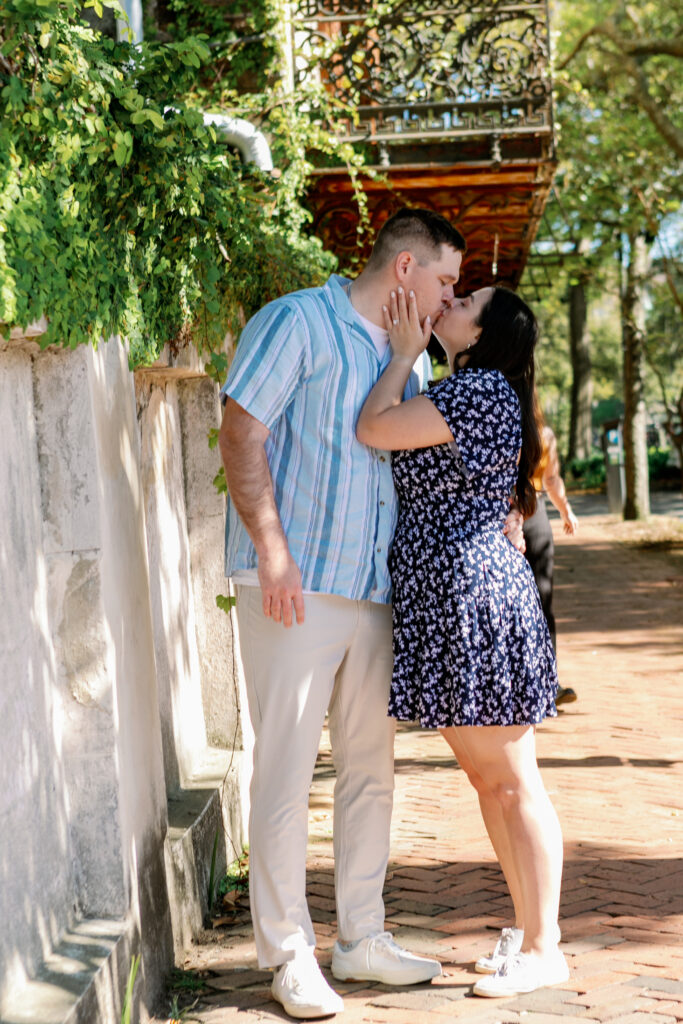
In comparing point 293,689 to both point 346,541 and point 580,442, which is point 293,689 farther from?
point 580,442

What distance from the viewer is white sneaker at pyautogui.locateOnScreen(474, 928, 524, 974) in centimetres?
367

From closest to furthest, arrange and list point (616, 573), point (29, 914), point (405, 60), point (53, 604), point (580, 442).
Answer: point (29, 914) → point (53, 604) → point (405, 60) → point (616, 573) → point (580, 442)

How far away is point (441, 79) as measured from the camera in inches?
355

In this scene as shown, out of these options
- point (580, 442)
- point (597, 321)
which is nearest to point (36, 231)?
point (580, 442)

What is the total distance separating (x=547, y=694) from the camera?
3529 mm

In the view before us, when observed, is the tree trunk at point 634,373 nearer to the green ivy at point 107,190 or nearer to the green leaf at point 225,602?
the green leaf at point 225,602

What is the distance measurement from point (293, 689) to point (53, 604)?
2.32 feet

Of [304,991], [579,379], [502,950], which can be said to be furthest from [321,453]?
[579,379]

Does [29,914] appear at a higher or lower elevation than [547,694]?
lower

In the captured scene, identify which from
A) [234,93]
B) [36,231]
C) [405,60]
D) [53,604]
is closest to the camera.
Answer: [36,231]

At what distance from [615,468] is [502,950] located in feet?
63.4

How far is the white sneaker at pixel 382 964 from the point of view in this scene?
3635mm

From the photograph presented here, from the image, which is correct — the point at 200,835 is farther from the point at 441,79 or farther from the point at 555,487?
the point at 441,79

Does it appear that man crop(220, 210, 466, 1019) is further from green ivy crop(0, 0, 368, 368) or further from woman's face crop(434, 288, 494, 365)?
green ivy crop(0, 0, 368, 368)
